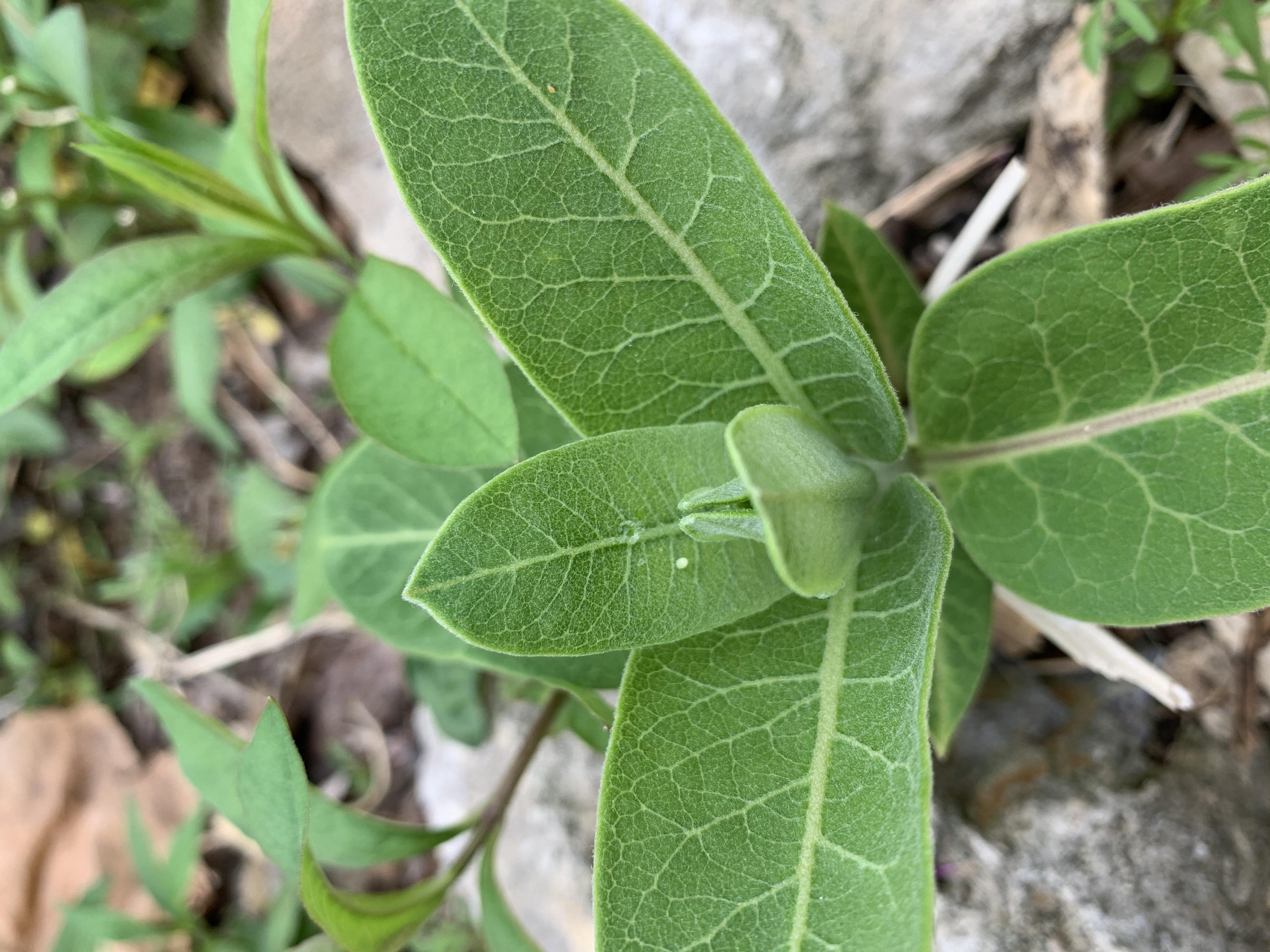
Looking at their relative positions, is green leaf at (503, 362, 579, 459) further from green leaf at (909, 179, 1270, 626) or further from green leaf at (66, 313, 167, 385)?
green leaf at (66, 313, 167, 385)

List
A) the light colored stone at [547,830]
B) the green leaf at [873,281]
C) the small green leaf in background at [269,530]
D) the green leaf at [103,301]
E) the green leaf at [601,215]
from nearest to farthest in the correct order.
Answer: the green leaf at [601,215]
the green leaf at [103,301]
the green leaf at [873,281]
the light colored stone at [547,830]
the small green leaf in background at [269,530]

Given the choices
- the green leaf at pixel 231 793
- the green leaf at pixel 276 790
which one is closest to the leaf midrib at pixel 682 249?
the green leaf at pixel 276 790

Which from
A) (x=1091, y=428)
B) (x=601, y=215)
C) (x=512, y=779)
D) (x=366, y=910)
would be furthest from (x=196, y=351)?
(x=1091, y=428)

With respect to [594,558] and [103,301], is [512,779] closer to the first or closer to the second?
[594,558]

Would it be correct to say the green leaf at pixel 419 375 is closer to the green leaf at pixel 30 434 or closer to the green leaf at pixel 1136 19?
the green leaf at pixel 1136 19

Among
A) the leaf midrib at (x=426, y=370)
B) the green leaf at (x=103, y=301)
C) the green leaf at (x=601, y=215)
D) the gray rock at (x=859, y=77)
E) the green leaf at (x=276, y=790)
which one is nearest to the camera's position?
the green leaf at (x=601, y=215)

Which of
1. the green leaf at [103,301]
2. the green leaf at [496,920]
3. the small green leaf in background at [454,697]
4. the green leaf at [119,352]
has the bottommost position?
the small green leaf in background at [454,697]

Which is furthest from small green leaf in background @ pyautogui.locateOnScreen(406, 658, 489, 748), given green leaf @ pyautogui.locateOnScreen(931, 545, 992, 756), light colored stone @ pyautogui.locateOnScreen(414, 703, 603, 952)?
green leaf @ pyautogui.locateOnScreen(931, 545, 992, 756)
